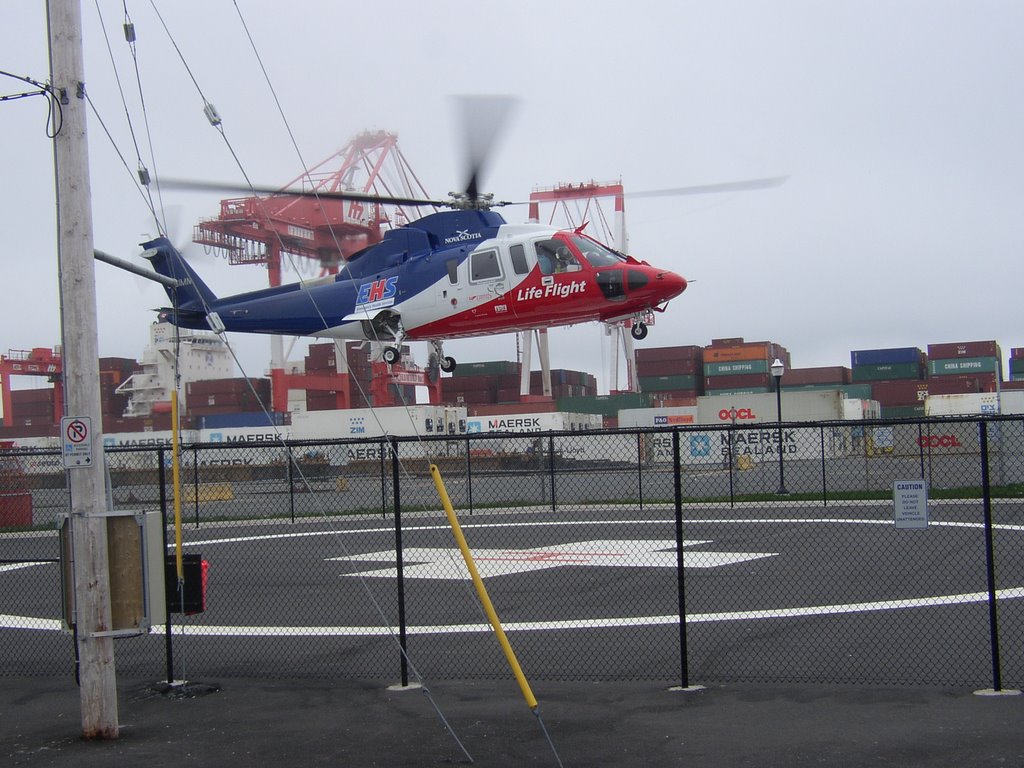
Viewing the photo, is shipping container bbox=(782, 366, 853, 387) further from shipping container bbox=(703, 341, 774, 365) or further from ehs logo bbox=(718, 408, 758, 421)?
ehs logo bbox=(718, 408, 758, 421)

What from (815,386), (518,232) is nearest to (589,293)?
(518,232)

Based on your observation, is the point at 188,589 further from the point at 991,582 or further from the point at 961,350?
the point at 961,350

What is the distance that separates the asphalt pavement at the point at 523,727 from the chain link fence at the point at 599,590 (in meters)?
0.54

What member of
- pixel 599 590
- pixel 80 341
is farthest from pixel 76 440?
pixel 599 590

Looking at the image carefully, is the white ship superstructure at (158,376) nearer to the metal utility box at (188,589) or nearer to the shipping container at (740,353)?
the shipping container at (740,353)

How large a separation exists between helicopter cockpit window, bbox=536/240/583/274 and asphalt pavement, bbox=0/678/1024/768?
9378mm

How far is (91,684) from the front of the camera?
24.6 feet

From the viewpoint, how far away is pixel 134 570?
7.64 m

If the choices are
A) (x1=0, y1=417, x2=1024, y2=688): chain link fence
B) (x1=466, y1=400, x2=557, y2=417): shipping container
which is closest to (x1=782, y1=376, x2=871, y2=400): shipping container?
(x1=466, y1=400, x2=557, y2=417): shipping container

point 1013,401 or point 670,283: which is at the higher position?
point 670,283

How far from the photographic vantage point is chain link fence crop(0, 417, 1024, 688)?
378 inches

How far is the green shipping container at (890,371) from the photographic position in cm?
7525

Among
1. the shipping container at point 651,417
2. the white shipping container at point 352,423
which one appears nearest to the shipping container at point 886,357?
the shipping container at point 651,417

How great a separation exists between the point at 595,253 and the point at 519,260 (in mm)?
1288
